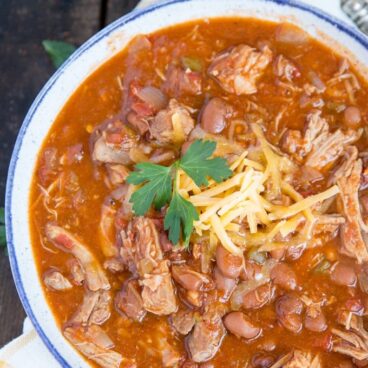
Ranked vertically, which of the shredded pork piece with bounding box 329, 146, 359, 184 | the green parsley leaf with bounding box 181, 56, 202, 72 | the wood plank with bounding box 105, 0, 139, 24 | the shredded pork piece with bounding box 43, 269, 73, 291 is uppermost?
the green parsley leaf with bounding box 181, 56, 202, 72

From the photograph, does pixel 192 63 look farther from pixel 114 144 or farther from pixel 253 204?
pixel 253 204

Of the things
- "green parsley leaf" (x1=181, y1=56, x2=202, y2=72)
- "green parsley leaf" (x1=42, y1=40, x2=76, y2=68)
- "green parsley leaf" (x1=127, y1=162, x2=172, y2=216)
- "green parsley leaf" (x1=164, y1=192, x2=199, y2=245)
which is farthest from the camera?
"green parsley leaf" (x1=42, y1=40, x2=76, y2=68)

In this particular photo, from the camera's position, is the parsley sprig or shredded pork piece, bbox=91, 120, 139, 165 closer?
the parsley sprig

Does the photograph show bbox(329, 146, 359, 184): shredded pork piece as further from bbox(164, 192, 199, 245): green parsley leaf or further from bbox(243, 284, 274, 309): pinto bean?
bbox(164, 192, 199, 245): green parsley leaf

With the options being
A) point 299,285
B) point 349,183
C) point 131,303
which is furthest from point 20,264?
point 349,183

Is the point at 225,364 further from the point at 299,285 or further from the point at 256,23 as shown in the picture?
the point at 256,23

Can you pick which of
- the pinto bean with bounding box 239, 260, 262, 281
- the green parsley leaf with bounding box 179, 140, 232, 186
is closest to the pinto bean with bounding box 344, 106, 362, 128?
the green parsley leaf with bounding box 179, 140, 232, 186
